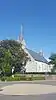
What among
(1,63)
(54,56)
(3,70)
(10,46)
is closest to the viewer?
(3,70)

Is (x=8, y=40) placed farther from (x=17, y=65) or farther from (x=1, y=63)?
(x=1, y=63)

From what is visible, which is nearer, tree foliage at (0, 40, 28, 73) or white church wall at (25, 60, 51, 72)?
tree foliage at (0, 40, 28, 73)

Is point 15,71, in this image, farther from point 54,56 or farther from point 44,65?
point 44,65

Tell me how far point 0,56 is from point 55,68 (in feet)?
85.0

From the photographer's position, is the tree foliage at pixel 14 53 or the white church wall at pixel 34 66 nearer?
the tree foliage at pixel 14 53

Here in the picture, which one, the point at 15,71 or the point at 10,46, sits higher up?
the point at 10,46

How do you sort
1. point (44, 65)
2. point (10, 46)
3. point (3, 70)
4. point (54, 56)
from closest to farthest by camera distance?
point (3, 70) < point (10, 46) < point (54, 56) < point (44, 65)

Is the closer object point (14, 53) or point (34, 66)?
point (14, 53)

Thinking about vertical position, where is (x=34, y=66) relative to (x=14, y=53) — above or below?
below

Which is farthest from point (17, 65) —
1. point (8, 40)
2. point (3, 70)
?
point (3, 70)

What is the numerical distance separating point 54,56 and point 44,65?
1364 centimetres

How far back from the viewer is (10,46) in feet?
361

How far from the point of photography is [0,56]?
10550 cm

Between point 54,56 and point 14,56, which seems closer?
point 14,56
